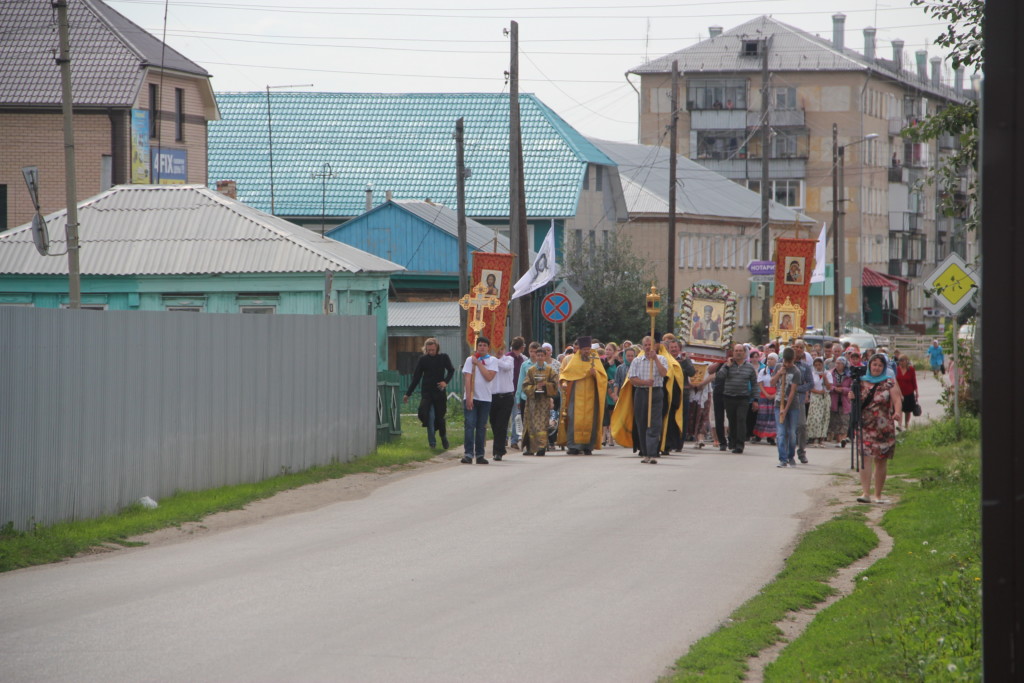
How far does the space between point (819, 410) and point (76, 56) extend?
29.6m

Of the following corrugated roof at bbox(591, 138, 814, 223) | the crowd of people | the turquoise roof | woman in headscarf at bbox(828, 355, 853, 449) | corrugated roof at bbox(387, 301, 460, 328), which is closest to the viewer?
the crowd of people

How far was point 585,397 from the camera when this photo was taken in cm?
2214

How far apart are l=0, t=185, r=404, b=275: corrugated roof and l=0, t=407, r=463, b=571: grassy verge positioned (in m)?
8.03

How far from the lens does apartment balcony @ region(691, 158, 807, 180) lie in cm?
8781

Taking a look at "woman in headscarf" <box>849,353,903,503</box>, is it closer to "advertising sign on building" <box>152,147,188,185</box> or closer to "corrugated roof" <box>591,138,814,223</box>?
"advertising sign on building" <box>152,147,188,185</box>

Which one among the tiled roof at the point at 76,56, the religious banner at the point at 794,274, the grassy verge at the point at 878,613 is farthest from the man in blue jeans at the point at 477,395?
the tiled roof at the point at 76,56

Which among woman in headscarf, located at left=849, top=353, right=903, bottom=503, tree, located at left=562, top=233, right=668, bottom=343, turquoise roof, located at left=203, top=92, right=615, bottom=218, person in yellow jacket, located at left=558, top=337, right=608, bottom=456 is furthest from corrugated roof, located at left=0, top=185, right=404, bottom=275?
turquoise roof, located at left=203, top=92, right=615, bottom=218

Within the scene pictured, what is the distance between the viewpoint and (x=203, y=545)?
38.9 ft

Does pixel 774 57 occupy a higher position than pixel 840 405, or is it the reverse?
pixel 774 57

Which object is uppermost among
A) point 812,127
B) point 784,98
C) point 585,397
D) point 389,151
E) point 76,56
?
point 784,98

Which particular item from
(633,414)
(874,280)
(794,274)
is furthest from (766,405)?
(874,280)

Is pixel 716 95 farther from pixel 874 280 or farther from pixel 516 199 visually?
pixel 516 199

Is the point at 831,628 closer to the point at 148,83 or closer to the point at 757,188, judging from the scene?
the point at 148,83

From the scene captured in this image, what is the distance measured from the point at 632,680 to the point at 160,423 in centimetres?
863
